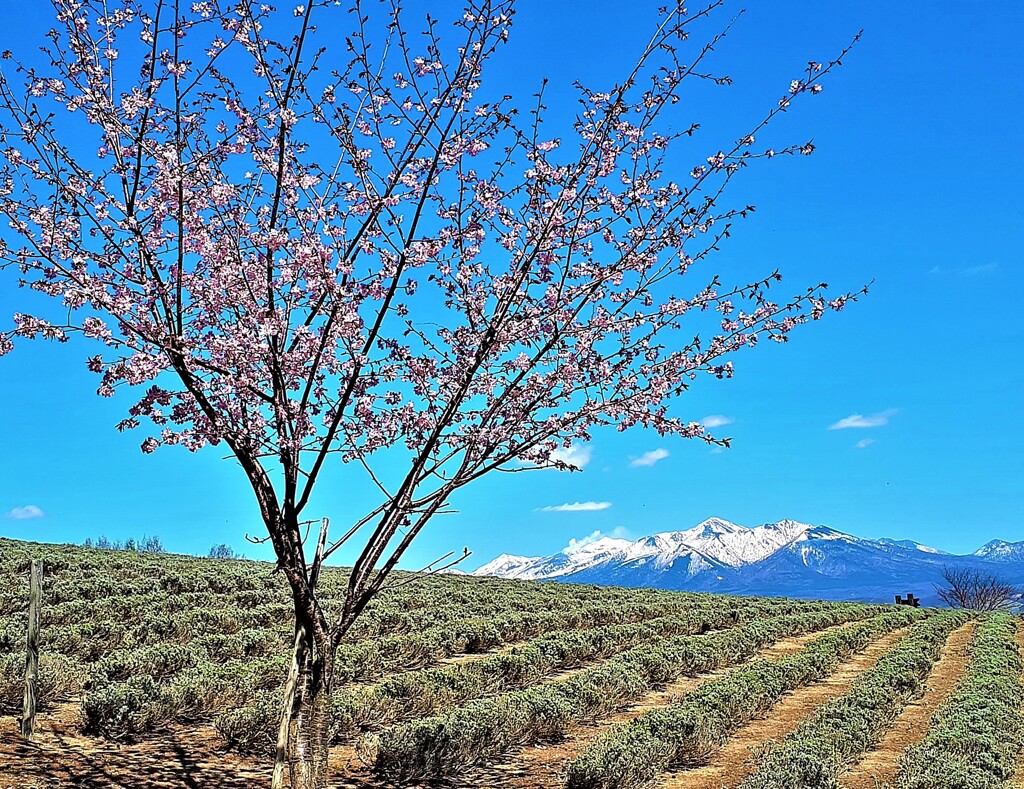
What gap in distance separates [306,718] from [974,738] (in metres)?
9.65

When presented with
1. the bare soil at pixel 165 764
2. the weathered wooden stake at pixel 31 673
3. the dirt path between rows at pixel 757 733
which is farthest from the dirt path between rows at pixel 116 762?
the dirt path between rows at pixel 757 733

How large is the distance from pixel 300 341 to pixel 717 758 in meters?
8.31

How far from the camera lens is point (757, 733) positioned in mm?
13227

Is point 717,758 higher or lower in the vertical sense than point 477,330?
lower

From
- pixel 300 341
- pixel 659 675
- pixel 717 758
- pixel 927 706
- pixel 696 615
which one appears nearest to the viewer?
pixel 300 341

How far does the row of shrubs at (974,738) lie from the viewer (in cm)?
980

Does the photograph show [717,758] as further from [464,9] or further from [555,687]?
[464,9]

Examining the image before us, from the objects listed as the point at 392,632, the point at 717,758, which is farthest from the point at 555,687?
the point at 392,632

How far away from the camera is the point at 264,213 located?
300 inches

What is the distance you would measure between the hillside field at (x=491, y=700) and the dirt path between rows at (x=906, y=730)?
66mm

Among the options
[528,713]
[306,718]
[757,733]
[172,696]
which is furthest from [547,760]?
[172,696]

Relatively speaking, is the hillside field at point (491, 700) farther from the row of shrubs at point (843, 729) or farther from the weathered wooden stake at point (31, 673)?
the weathered wooden stake at point (31, 673)

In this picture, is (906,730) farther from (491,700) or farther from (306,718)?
(306,718)

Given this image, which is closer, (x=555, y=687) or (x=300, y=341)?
(x=300, y=341)
